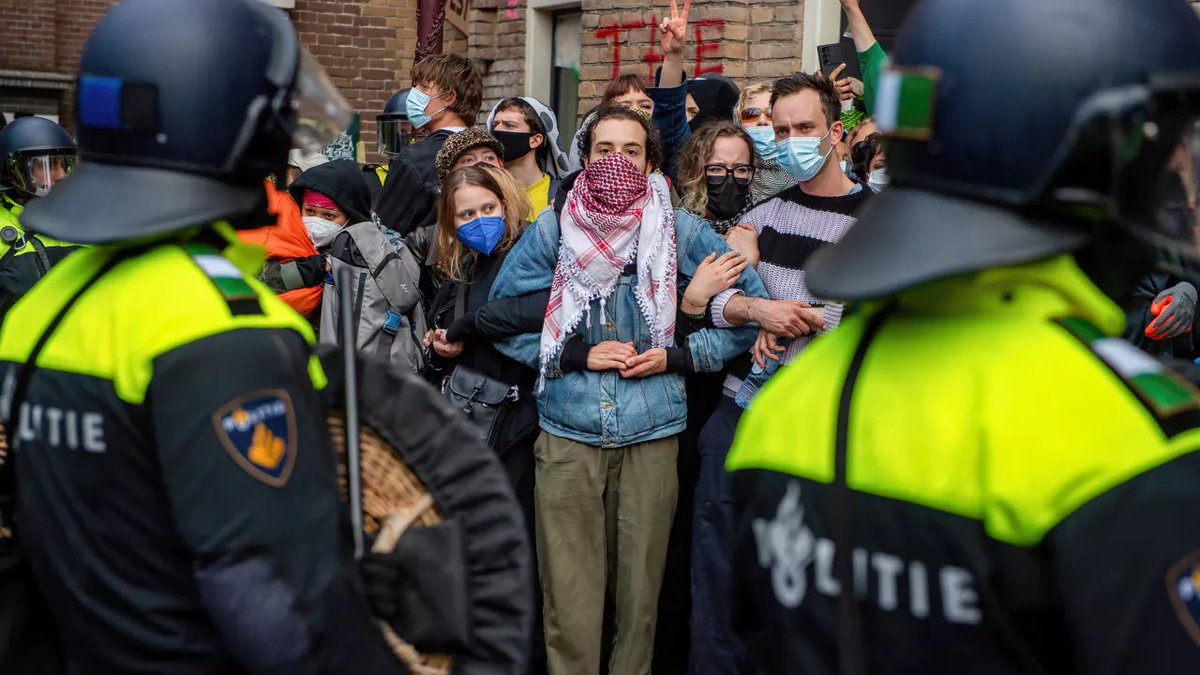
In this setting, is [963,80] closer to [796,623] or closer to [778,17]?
[796,623]

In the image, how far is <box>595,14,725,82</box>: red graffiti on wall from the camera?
24.6ft

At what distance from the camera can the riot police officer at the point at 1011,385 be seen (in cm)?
135

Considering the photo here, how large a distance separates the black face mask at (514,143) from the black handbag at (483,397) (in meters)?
1.24

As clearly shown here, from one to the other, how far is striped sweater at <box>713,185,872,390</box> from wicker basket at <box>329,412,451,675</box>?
2.35 meters

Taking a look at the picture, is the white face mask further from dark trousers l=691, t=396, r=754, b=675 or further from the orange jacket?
dark trousers l=691, t=396, r=754, b=675

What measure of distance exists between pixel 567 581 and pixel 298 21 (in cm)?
1193

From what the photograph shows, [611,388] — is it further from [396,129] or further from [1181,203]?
[396,129]

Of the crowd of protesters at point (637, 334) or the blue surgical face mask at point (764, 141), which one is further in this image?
the blue surgical face mask at point (764, 141)

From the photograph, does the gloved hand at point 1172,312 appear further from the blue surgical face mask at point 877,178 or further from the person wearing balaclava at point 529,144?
the person wearing balaclava at point 529,144

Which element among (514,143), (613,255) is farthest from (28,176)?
(613,255)

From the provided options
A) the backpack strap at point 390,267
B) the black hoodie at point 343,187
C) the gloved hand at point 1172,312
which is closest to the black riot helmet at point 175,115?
the backpack strap at point 390,267

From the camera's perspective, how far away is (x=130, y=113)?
6.22 feet

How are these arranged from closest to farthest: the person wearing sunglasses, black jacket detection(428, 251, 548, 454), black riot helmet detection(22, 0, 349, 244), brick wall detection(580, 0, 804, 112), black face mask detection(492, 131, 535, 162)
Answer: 1. black riot helmet detection(22, 0, 349, 244)
2. black jacket detection(428, 251, 548, 454)
3. the person wearing sunglasses
4. black face mask detection(492, 131, 535, 162)
5. brick wall detection(580, 0, 804, 112)

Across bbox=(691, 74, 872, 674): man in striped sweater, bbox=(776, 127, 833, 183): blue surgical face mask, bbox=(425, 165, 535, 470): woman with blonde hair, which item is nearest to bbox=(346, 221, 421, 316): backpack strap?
bbox=(425, 165, 535, 470): woman with blonde hair
